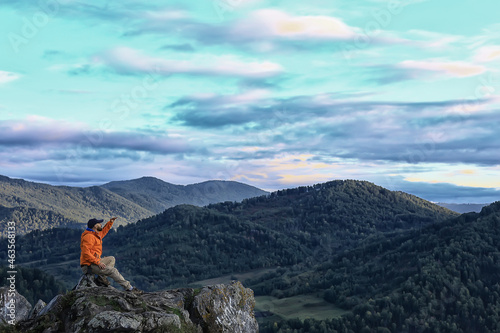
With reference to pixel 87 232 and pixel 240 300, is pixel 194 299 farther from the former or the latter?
pixel 87 232

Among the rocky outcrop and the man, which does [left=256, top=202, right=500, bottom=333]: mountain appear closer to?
the rocky outcrop

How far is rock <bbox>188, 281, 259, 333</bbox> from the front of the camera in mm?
28344

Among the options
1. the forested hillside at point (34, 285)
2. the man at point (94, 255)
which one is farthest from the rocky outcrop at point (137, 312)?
the forested hillside at point (34, 285)

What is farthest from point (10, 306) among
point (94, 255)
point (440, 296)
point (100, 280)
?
point (440, 296)

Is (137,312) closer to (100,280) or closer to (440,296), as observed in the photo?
(100,280)

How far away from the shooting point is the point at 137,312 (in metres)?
24.2

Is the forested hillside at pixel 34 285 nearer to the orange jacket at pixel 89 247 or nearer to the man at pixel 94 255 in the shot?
the man at pixel 94 255

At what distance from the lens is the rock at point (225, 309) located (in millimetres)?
28344

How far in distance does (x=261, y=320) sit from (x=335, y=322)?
32.8m

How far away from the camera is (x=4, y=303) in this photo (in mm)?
31375

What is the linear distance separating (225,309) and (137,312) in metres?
7.04

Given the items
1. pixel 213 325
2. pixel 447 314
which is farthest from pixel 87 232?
pixel 447 314

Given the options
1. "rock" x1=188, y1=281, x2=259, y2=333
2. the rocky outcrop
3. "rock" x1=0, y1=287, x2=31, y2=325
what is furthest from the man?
"rock" x1=0, y1=287, x2=31, y2=325

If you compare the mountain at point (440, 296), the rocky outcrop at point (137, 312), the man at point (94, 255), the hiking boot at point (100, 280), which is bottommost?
the mountain at point (440, 296)
